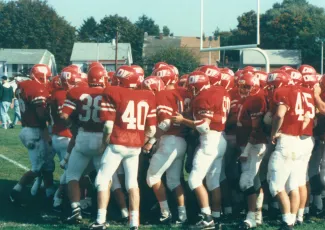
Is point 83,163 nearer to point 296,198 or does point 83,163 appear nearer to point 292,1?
point 296,198

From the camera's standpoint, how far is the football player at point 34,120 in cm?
870

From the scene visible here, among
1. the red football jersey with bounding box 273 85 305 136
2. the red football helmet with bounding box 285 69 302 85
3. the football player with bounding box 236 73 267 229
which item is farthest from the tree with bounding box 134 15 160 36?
the red football jersey with bounding box 273 85 305 136

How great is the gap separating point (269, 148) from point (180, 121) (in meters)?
1.32

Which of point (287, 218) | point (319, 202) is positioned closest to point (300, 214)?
point (287, 218)

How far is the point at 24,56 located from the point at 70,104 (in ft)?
213

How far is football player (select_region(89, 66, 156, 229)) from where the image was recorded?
7.35 meters

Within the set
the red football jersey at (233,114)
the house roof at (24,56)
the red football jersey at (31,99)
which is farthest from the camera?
the house roof at (24,56)

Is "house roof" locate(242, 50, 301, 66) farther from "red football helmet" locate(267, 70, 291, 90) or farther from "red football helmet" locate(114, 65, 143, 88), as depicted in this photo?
"red football helmet" locate(114, 65, 143, 88)

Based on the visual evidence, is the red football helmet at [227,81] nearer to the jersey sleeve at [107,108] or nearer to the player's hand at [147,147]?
the player's hand at [147,147]

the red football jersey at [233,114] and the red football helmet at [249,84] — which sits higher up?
the red football helmet at [249,84]

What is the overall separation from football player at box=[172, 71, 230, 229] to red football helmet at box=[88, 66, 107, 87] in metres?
1.14

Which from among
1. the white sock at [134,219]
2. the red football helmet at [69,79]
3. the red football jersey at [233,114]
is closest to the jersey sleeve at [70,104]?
the red football helmet at [69,79]

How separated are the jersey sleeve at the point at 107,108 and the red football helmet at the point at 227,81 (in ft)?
6.87

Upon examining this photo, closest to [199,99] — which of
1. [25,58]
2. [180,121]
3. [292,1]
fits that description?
[180,121]
